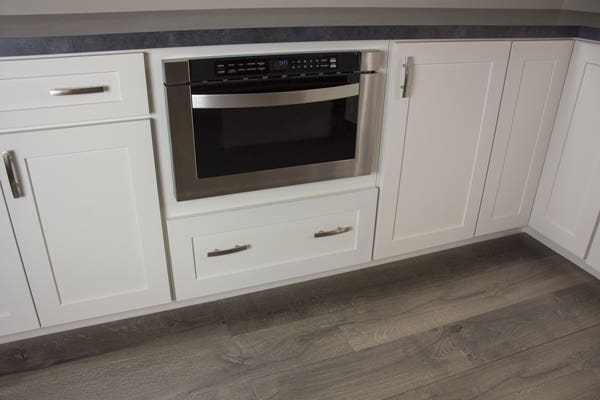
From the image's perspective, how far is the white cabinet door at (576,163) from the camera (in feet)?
6.03

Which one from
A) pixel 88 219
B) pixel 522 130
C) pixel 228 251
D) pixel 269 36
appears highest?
pixel 269 36

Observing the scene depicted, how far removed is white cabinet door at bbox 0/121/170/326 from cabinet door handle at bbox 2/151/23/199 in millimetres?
10

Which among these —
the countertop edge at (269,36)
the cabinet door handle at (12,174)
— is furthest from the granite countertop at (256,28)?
the cabinet door handle at (12,174)

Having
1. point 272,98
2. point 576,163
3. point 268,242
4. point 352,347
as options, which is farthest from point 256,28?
point 576,163

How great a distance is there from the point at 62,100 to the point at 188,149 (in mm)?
361

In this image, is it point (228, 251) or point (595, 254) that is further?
point (595, 254)

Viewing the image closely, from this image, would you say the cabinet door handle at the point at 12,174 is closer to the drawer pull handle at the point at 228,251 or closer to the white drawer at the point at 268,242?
the white drawer at the point at 268,242

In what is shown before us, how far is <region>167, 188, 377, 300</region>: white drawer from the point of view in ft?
5.32

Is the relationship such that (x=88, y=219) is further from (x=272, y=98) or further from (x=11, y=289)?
(x=272, y=98)

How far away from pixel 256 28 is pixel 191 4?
1.96ft

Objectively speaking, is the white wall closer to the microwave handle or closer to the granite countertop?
the granite countertop

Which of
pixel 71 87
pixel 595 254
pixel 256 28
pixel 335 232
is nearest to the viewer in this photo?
pixel 71 87

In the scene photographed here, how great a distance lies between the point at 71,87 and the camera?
1.30 metres

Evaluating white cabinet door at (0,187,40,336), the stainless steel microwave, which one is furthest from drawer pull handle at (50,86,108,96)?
white cabinet door at (0,187,40,336)
